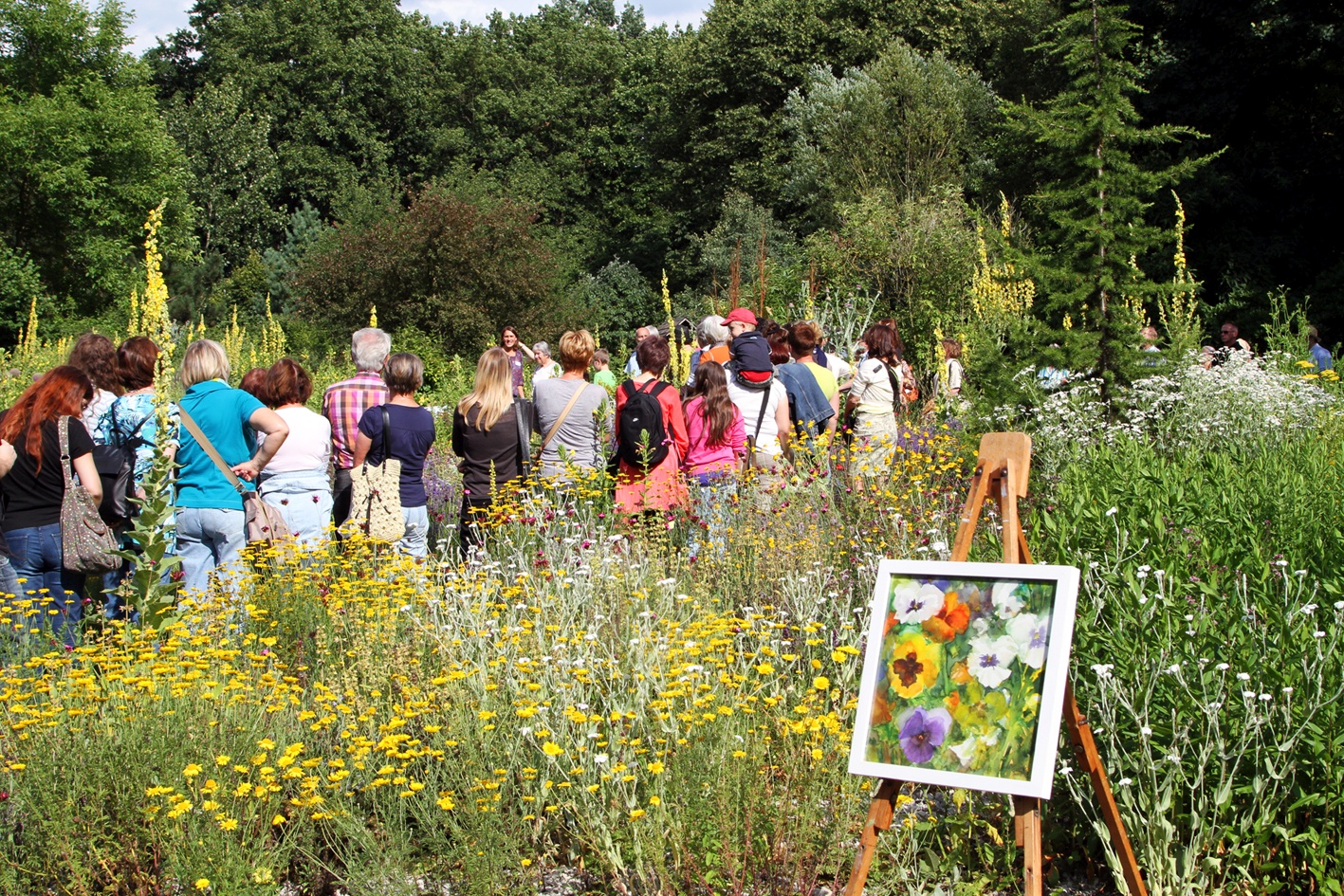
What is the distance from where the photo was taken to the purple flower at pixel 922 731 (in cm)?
288

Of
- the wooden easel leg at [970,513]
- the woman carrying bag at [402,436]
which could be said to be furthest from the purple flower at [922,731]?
the woman carrying bag at [402,436]

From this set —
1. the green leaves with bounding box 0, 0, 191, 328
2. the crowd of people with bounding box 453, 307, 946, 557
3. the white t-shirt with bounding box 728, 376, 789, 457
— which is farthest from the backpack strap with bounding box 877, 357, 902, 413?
the green leaves with bounding box 0, 0, 191, 328

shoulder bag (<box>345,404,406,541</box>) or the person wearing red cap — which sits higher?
the person wearing red cap

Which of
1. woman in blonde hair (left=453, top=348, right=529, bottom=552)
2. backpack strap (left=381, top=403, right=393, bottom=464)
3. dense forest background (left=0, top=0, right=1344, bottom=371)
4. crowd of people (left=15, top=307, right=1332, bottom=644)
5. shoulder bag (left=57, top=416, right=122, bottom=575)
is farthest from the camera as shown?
dense forest background (left=0, top=0, right=1344, bottom=371)

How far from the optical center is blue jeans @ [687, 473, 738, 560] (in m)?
6.10

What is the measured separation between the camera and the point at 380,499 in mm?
6227

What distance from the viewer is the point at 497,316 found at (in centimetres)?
2469

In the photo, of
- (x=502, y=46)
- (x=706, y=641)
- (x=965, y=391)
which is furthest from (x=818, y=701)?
(x=502, y=46)

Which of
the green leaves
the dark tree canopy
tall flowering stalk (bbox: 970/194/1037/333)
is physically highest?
the green leaves

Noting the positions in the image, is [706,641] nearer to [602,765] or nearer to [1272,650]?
[602,765]

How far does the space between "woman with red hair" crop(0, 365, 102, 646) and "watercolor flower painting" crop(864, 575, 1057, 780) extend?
413 centimetres

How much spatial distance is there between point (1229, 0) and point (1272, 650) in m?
21.8

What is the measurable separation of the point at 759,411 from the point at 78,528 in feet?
13.2

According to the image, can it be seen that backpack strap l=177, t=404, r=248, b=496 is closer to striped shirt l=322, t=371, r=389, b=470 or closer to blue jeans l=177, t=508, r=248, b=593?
blue jeans l=177, t=508, r=248, b=593
